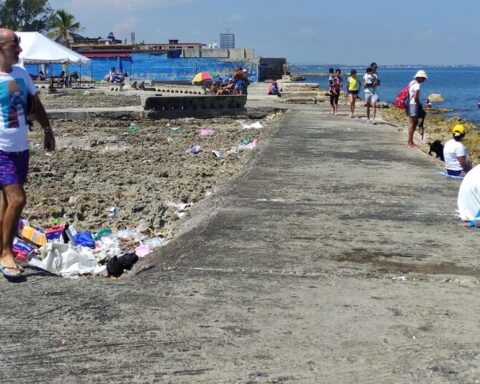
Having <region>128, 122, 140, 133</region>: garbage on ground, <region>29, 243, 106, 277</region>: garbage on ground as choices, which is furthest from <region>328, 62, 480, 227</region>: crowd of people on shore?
<region>128, 122, 140, 133</region>: garbage on ground

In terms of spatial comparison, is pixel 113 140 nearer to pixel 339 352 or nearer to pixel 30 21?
pixel 339 352

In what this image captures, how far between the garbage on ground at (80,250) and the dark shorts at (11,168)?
689 millimetres

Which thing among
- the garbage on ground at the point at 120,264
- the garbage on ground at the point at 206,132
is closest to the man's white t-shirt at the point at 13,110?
the garbage on ground at the point at 120,264

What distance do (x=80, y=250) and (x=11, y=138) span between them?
1.47 m

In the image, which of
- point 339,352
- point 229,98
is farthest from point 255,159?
point 229,98

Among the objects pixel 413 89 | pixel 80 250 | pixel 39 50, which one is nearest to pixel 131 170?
pixel 413 89

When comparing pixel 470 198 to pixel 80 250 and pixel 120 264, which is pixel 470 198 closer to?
pixel 120 264

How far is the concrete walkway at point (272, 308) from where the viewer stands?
3.36 m

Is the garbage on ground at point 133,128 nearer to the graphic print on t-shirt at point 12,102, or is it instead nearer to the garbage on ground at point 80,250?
the garbage on ground at point 80,250

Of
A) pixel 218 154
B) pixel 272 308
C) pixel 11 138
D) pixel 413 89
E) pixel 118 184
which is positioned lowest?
pixel 118 184

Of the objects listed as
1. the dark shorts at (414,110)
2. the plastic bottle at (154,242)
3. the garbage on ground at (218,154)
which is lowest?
the plastic bottle at (154,242)

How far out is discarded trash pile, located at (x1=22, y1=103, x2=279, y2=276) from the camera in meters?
5.86

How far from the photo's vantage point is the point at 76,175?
1098 cm

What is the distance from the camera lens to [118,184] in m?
10.0
